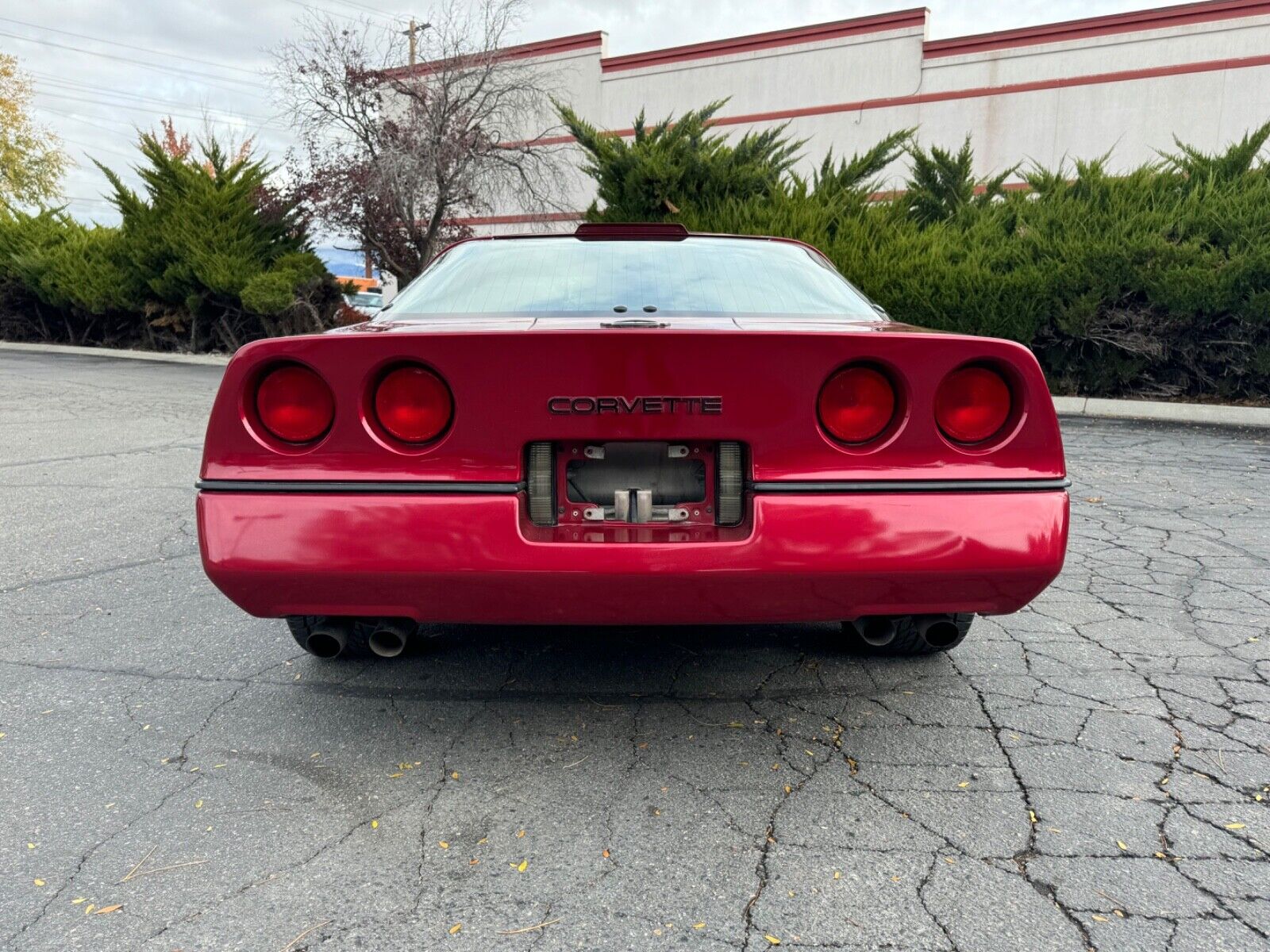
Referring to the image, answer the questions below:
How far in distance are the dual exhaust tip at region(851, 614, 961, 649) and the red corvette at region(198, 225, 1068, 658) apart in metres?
0.41

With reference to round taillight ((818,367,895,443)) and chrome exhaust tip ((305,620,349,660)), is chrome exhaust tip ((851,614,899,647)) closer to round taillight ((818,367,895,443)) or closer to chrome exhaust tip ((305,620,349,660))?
round taillight ((818,367,895,443))

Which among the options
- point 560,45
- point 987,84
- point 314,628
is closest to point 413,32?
point 560,45

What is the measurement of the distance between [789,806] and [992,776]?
1.72 ft

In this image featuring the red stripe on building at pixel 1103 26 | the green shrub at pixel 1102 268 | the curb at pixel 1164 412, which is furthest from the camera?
the red stripe on building at pixel 1103 26

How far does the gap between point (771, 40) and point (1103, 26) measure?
7329 millimetres

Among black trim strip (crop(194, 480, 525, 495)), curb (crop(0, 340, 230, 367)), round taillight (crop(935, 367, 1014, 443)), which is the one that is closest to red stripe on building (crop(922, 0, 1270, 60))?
curb (crop(0, 340, 230, 367))

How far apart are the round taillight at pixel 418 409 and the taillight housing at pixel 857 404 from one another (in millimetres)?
849

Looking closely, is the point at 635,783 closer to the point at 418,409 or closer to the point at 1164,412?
the point at 418,409

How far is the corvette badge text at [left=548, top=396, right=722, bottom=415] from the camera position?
194cm

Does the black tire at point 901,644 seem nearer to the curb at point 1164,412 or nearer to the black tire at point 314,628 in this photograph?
the black tire at point 314,628

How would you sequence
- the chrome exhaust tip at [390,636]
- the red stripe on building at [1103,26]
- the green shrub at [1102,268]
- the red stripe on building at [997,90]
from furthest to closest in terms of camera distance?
the red stripe on building at [997,90]
the red stripe on building at [1103,26]
the green shrub at [1102,268]
the chrome exhaust tip at [390,636]

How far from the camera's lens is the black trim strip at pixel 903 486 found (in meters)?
1.97

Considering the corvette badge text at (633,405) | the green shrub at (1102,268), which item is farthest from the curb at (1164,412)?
the corvette badge text at (633,405)

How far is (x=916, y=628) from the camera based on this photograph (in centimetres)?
268
